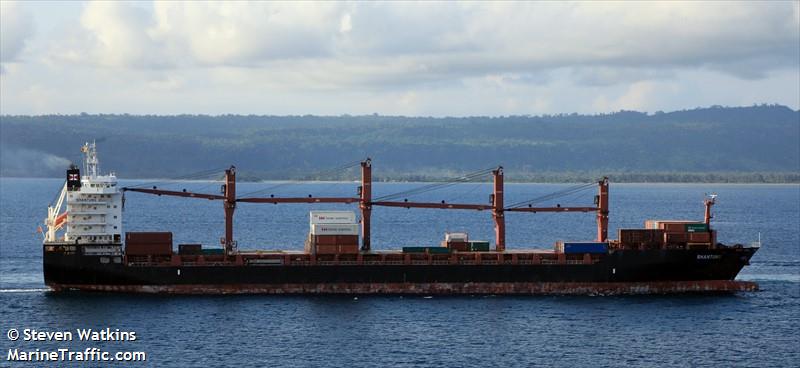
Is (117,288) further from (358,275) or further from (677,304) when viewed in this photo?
(677,304)

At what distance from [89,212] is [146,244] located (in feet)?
16.1

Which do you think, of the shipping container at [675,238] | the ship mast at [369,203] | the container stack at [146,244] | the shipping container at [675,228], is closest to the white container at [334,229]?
the ship mast at [369,203]

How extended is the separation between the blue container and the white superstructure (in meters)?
32.8

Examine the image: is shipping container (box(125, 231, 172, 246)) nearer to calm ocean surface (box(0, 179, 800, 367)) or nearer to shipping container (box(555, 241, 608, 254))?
calm ocean surface (box(0, 179, 800, 367))

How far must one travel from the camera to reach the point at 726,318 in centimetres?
7656

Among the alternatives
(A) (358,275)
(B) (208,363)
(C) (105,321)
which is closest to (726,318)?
(A) (358,275)

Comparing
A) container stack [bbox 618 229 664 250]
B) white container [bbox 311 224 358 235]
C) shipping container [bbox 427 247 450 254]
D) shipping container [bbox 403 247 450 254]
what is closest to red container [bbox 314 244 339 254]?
white container [bbox 311 224 358 235]

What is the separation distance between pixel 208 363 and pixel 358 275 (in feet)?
77.2

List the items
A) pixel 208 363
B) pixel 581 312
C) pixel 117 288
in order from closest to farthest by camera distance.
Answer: pixel 208 363 < pixel 581 312 < pixel 117 288

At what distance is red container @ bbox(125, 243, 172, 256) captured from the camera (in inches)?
3243

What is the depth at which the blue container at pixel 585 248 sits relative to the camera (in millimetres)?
85438

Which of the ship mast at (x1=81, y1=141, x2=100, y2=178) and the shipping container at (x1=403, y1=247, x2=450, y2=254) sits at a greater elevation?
the ship mast at (x1=81, y1=141, x2=100, y2=178)

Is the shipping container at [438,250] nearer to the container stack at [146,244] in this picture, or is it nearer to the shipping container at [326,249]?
the shipping container at [326,249]

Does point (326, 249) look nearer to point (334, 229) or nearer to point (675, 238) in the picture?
point (334, 229)
